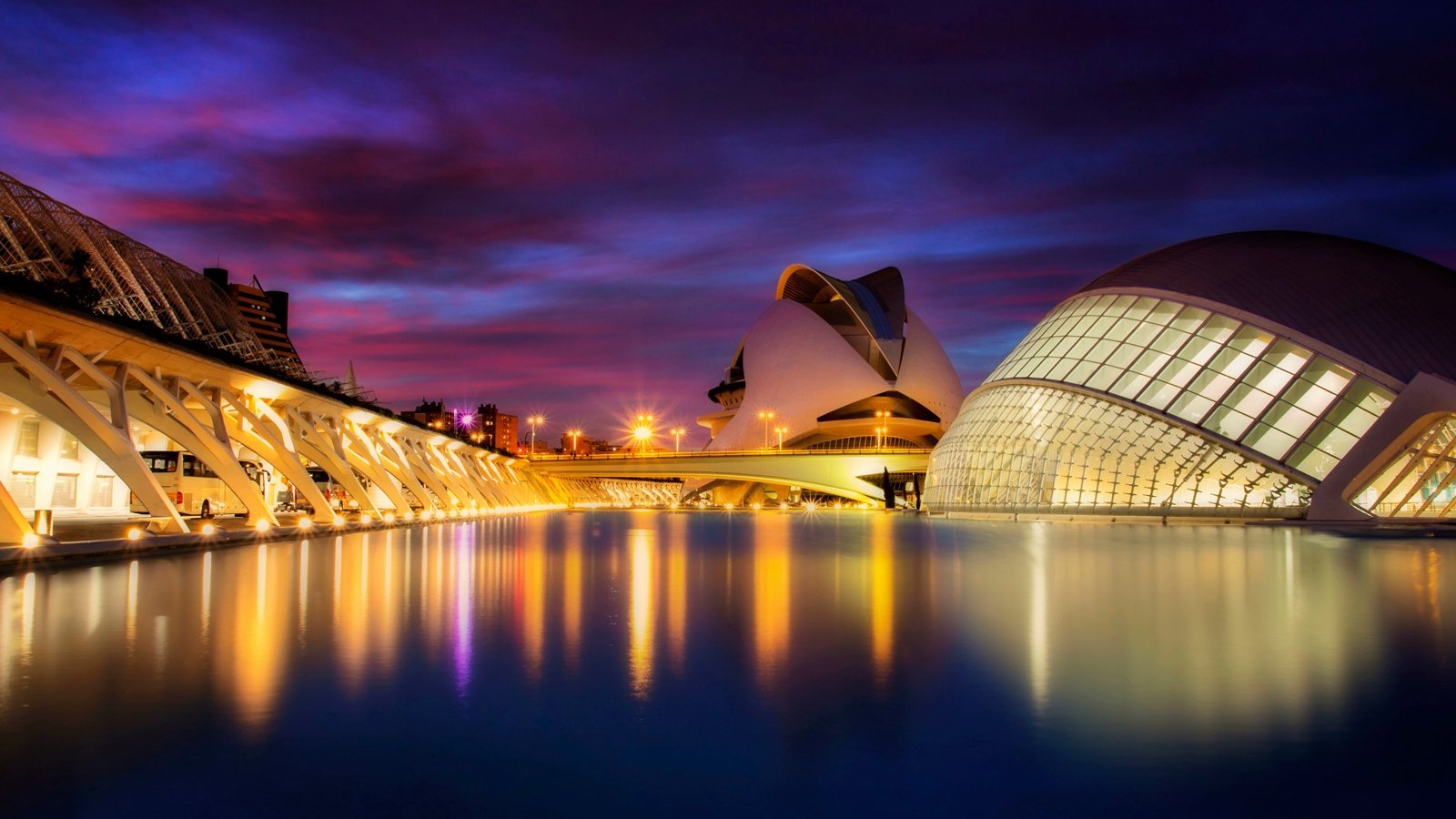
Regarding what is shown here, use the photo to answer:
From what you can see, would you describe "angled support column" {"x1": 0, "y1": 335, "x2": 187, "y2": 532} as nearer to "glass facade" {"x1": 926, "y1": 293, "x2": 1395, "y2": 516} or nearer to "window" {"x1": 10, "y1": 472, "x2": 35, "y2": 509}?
"window" {"x1": 10, "y1": 472, "x2": 35, "y2": 509}

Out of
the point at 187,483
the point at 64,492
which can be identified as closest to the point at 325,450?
the point at 187,483

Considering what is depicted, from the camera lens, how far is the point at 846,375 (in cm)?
8669

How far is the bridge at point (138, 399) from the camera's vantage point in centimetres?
1888

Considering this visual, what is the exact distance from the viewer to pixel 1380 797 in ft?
14.7

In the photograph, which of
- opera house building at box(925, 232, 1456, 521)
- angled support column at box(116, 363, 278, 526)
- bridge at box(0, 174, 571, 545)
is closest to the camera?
bridge at box(0, 174, 571, 545)

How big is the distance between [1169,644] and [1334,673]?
1426 mm

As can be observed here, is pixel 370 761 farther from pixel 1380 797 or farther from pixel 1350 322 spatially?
pixel 1350 322

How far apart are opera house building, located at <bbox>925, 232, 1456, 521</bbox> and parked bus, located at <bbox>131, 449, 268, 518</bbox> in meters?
28.8

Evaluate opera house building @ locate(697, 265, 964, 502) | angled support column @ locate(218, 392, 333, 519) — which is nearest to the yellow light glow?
angled support column @ locate(218, 392, 333, 519)

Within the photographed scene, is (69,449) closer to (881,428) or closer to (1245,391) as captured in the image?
(1245,391)

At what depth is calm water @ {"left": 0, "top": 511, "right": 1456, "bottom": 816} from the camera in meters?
4.56

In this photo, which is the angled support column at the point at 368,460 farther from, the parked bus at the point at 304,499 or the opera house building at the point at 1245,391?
the opera house building at the point at 1245,391

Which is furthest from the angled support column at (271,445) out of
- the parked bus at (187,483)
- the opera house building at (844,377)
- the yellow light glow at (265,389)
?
the opera house building at (844,377)

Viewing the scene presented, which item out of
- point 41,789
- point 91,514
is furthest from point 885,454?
point 41,789
